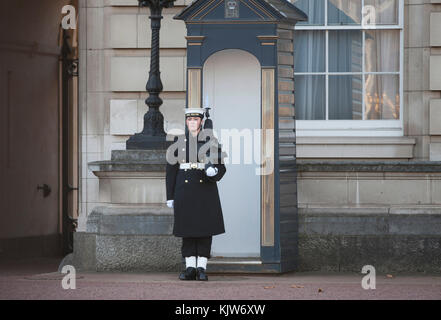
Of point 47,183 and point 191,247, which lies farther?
point 47,183

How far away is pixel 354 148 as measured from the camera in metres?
12.2

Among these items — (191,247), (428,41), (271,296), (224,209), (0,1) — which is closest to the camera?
(271,296)

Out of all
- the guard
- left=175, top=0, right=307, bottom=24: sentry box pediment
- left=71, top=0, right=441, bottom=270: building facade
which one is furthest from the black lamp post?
the guard

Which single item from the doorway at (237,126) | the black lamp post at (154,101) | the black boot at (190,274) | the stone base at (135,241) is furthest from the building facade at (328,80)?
the black boot at (190,274)

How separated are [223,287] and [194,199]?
1028 millimetres

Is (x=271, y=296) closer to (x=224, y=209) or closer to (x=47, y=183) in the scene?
(x=224, y=209)

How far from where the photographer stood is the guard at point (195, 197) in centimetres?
1038

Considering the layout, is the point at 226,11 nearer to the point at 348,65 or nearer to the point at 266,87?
the point at 266,87

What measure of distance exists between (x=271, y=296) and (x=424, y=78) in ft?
13.3

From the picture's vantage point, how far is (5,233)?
15.0m

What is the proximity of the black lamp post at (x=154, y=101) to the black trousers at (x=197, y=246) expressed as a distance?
1543mm

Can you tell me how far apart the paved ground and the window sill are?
162 centimetres

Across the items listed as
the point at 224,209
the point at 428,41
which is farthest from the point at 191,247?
the point at 428,41

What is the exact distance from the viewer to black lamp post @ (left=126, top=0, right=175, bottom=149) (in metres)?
11.7
